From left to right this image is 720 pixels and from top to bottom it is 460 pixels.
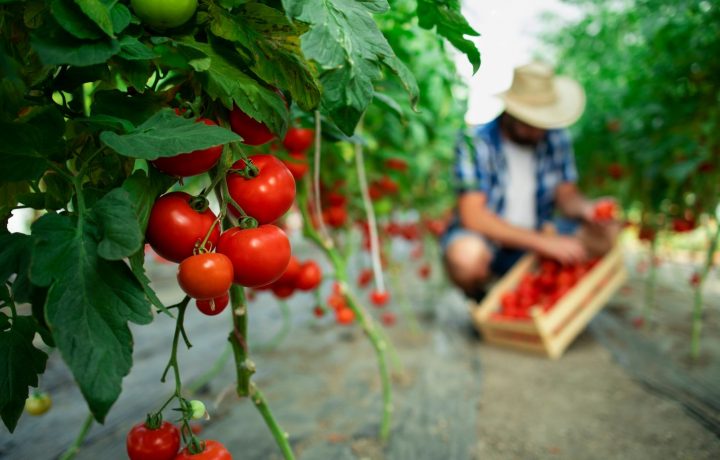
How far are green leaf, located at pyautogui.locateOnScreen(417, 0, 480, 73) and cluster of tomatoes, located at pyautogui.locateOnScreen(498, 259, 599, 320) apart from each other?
1.69m

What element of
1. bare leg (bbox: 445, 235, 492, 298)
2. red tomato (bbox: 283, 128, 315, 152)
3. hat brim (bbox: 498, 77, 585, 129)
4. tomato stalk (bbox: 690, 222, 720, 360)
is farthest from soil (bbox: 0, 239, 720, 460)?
hat brim (bbox: 498, 77, 585, 129)

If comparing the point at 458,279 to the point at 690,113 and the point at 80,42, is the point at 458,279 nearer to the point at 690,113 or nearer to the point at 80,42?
the point at 690,113

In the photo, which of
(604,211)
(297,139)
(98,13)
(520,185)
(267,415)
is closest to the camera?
(98,13)

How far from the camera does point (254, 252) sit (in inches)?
19.6

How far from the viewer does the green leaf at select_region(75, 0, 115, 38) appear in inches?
15.9

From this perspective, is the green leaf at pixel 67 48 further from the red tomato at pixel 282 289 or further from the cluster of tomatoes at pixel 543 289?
the cluster of tomatoes at pixel 543 289

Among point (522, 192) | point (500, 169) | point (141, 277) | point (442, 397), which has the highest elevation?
point (141, 277)

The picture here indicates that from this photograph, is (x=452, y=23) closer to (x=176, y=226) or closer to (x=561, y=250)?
(x=176, y=226)

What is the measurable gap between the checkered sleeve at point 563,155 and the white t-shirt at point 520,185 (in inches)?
5.2

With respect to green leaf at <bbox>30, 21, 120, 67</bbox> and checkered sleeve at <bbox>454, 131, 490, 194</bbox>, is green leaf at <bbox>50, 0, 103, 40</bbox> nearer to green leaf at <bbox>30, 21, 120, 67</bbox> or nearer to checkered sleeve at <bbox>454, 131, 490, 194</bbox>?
green leaf at <bbox>30, 21, 120, 67</bbox>

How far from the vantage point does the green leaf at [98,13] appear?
405 mm

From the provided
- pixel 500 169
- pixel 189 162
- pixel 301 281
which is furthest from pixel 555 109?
pixel 189 162

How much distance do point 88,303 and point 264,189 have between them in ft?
0.67

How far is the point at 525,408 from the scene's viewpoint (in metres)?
1.53
